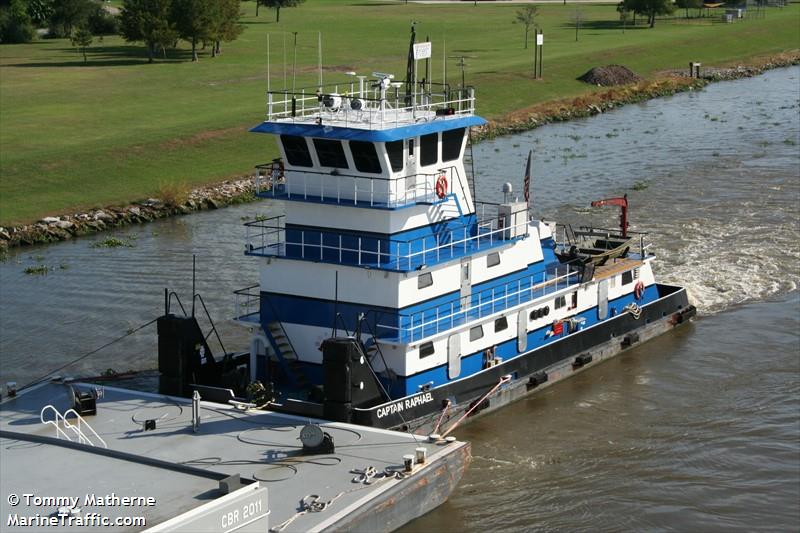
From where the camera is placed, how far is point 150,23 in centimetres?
7950

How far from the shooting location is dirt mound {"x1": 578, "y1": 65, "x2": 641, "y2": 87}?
7725 cm

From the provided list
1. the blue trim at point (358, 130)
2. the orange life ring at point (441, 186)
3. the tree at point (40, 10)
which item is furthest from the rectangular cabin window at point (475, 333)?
the tree at point (40, 10)

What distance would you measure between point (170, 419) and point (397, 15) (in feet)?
301

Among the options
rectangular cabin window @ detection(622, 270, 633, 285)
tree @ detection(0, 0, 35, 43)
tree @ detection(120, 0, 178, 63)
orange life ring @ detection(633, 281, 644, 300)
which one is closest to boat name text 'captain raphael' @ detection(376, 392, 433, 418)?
rectangular cabin window @ detection(622, 270, 633, 285)

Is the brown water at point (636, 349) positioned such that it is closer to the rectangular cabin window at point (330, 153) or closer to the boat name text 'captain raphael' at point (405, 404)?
the boat name text 'captain raphael' at point (405, 404)

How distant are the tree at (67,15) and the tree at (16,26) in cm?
304

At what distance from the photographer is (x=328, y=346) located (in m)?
24.0

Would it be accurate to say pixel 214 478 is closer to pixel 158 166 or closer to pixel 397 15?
pixel 158 166

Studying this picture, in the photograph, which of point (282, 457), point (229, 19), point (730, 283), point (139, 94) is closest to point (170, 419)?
point (282, 457)

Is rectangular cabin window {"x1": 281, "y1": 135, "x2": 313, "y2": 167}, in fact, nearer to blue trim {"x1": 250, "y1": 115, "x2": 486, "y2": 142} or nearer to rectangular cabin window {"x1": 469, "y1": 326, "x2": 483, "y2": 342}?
blue trim {"x1": 250, "y1": 115, "x2": 486, "y2": 142}

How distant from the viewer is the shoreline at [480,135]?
43.8 meters

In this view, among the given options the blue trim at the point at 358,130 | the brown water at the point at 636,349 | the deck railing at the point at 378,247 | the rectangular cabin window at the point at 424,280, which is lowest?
the brown water at the point at 636,349

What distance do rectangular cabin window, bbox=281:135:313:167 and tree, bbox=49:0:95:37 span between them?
75.1 metres

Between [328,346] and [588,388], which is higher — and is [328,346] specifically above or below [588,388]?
above
